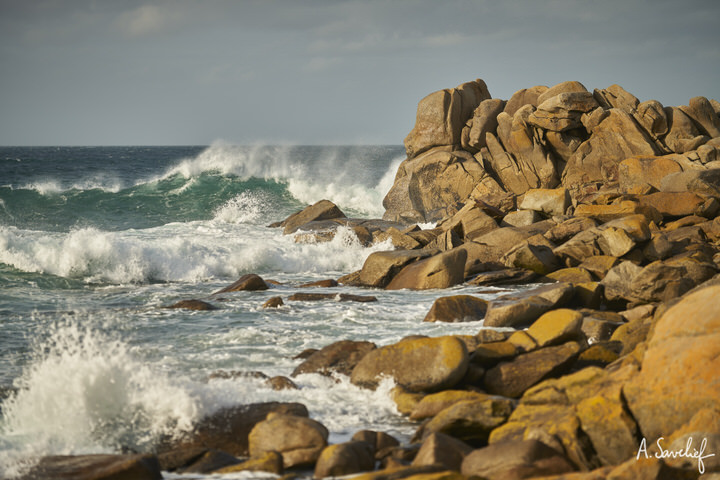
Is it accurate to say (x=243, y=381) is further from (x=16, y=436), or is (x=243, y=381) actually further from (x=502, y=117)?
(x=502, y=117)

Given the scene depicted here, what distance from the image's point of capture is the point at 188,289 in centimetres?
1393

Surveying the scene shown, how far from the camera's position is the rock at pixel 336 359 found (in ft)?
24.5

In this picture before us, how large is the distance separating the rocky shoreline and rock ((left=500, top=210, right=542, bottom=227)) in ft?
0.16

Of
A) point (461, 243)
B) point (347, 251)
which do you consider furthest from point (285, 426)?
point (347, 251)

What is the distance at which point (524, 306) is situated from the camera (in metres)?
8.59

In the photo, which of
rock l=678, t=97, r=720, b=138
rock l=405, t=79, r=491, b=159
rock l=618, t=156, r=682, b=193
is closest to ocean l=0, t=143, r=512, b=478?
rock l=405, t=79, r=491, b=159

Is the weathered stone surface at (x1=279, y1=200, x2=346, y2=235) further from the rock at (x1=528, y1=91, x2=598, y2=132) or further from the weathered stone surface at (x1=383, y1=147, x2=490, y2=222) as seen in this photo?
the rock at (x1=528, y1=91, x2=598, y2=132)

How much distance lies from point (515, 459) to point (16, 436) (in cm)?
440

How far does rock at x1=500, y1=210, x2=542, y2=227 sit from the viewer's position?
51.6 ft

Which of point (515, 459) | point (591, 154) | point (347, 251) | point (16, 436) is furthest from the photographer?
point (591, 154)

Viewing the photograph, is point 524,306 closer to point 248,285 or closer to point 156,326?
point 156,326

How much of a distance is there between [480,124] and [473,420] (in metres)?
18.1

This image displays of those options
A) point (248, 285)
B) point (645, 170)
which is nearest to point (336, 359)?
point (248, 285)

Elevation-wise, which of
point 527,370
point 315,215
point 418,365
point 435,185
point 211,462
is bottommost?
point 211,462
